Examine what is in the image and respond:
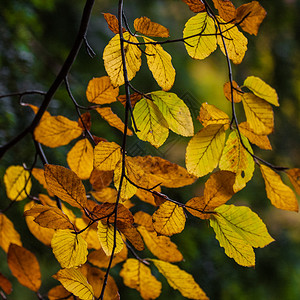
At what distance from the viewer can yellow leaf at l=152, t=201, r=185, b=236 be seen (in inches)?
14.9

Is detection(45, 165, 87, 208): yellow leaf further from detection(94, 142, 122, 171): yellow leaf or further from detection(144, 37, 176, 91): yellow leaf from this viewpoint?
detection(144, 37, 176, 91): yellow leaf

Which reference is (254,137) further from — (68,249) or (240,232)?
(68,249)

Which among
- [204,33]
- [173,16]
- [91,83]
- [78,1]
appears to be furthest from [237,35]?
[173,16]

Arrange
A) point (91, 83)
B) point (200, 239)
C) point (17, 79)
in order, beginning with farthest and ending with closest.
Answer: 1. point (200, 239)
2. point (17, 79)
3. point (91, 83)

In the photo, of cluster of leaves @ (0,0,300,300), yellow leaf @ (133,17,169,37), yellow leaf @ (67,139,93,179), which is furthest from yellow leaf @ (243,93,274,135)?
yellow leaf @ (67,139,93,179)

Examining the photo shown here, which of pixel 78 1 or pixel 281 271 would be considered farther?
pixel 78 1

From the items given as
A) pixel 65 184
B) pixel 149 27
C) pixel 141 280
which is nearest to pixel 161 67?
pixel 149 27

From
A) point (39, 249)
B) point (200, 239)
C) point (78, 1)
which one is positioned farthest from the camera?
point (78, 1)

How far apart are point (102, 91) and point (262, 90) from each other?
20cm

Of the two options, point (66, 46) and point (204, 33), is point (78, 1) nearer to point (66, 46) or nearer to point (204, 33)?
point (66, 46)

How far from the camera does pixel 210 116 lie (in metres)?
0.40

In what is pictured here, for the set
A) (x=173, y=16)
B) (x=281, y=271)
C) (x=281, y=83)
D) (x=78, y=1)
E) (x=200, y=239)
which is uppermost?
(x=78, y=1)

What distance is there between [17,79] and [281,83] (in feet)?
3.43

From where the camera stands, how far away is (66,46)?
127cm
